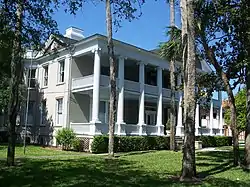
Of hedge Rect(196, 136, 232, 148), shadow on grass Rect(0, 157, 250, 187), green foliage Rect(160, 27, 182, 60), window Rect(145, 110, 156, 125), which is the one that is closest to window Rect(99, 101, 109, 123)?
window Rect(145, 110, 156, 125)

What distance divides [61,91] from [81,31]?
7577mm

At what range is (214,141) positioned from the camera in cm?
3175

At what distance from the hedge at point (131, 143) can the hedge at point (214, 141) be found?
5.62 meters

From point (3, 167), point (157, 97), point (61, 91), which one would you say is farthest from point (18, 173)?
point (157, 97)

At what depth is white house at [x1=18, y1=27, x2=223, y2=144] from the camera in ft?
77.6

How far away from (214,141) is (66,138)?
1559cm

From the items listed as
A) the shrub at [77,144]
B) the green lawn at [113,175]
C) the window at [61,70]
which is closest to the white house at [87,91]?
the window at [61,70]

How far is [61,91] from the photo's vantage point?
26.1 metres

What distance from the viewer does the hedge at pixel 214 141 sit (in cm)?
3023

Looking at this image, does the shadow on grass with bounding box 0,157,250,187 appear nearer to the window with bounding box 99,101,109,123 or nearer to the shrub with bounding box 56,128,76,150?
the shrub with bounding box 56,128,76,150

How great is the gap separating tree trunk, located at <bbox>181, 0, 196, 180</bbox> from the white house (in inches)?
477

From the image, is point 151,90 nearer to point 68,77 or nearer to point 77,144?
point 68,77

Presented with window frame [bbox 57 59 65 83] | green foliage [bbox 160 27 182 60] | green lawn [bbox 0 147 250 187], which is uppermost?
green foliage [bbox 160 27 182 60]

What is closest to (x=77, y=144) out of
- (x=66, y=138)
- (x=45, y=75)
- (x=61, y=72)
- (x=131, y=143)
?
(x=66, y=138)
